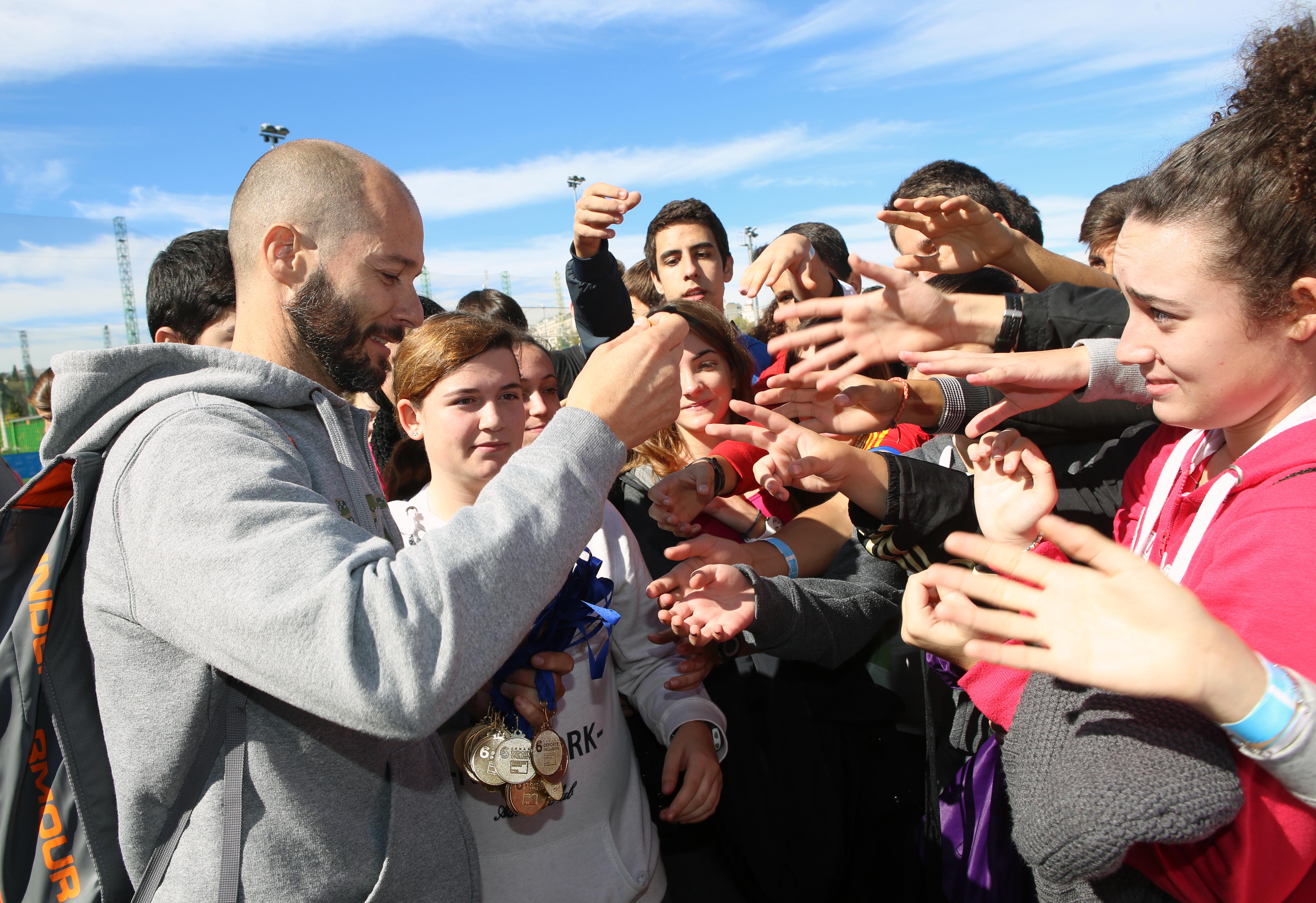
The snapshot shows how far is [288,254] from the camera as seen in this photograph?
1.82 metres

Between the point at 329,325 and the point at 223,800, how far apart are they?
3.34ft

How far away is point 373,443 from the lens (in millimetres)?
3664

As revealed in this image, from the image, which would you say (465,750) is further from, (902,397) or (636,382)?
(902,397)

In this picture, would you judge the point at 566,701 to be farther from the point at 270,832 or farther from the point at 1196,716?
the point at 1196,716

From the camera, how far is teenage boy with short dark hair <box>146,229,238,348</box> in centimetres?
307

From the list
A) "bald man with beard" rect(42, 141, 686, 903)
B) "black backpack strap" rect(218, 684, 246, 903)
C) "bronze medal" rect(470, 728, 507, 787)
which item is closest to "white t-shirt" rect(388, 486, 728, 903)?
"bronze medal" rect(470, 728, 507, 787)

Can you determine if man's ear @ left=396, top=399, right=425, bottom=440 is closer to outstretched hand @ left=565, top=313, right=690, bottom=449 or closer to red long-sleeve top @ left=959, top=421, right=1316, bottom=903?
outstretched hand @ left=565, top=313, right=690, bottom=449

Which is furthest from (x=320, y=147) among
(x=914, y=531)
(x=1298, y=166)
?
(x=1298, y=166)

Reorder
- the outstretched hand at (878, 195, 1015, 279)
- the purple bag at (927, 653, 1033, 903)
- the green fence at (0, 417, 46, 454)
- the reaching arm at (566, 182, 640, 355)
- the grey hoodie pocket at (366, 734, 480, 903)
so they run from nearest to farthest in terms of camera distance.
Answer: the grey hoodie pocket at (366, 734, 480, 903) → the purple bag at (927, 653, 1033, 903) → the outstretched hand at (878, 195, 1015, 279) → the reaching arm at (566, 182, 640, 355) → the green fence at (0, 417, 46, 454)

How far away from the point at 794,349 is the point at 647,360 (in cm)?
205

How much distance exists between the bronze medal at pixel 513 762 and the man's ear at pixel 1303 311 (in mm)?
1750

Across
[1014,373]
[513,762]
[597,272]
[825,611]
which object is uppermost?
[597,272]

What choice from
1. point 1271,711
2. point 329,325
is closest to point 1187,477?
point 1271,711

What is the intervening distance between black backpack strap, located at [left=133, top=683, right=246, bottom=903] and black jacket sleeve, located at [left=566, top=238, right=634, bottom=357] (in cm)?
203
